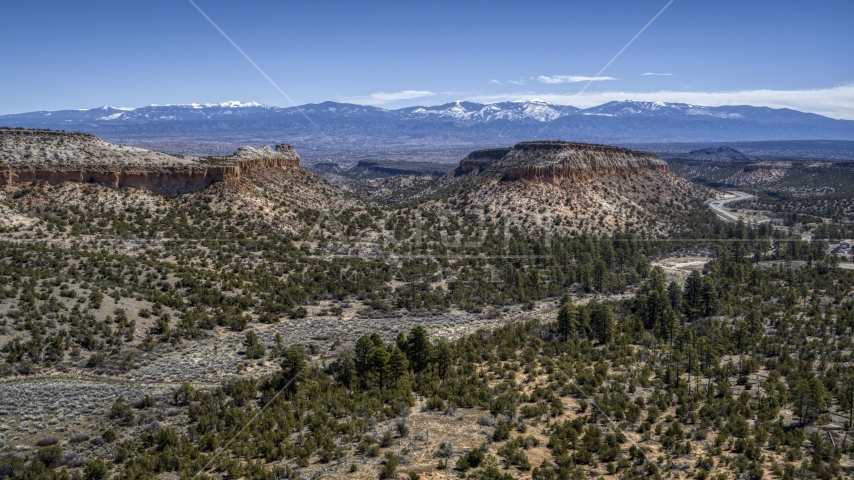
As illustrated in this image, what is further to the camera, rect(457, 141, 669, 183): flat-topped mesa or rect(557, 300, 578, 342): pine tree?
rect(457, 141, 669, 183): flat-topped mesa

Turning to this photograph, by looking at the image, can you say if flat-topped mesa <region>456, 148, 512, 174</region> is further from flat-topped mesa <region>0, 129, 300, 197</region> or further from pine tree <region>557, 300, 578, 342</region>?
pine tree <region>557, 300, 578, 342</region>

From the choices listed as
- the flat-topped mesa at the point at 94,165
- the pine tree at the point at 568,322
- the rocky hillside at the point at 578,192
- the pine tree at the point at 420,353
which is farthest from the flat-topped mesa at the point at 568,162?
the pine tree at the point at 420,353

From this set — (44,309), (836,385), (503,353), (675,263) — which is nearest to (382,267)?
(503,353)

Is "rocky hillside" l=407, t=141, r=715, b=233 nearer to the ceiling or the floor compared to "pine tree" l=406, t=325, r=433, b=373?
nearer to the ceiling

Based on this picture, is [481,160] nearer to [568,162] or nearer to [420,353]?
[568,162]

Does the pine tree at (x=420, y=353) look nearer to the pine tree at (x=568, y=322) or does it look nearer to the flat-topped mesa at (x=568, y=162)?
the pine tree at (x=568, y=322)

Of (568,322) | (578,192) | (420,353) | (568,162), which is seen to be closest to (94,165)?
(420,353)

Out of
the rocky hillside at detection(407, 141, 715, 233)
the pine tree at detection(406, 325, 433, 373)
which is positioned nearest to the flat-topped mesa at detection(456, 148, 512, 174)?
the rocky hillside at detection(407, 141, 715, 233)
